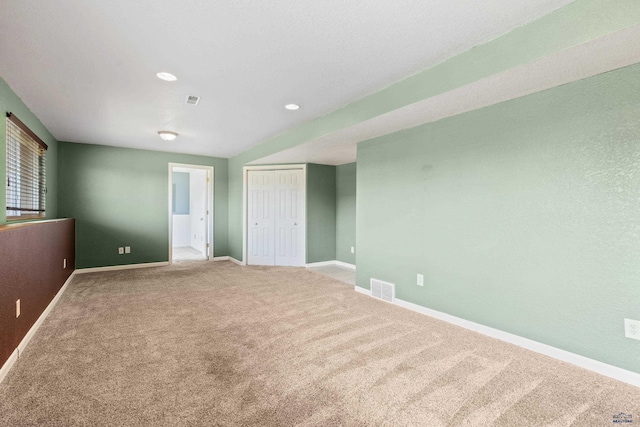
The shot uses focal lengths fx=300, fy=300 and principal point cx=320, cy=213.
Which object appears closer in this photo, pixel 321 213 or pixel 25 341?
pixel 25 341

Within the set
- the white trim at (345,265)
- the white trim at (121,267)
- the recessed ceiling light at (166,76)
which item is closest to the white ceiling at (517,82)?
the recessed ceiling light at (166,76)

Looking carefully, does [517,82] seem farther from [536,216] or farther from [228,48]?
[228,48]

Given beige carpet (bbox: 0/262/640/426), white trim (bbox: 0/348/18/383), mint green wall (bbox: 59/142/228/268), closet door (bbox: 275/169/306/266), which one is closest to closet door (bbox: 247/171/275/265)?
closet door (bbox: 275/169/306/266)

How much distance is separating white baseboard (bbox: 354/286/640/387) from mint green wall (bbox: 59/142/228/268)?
5.19 m

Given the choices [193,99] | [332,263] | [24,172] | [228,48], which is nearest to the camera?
[228,48]

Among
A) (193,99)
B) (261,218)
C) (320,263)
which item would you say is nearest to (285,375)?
(193,99)

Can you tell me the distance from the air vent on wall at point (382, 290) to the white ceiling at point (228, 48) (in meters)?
2.23

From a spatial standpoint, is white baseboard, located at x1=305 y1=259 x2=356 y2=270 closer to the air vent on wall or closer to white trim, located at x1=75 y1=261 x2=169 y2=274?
the air vent on wall

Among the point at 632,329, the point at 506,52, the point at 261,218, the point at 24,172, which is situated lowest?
the point at 632,329

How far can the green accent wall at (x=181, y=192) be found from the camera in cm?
890

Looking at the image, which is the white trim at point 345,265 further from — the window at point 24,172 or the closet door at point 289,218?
the window at point 24,172

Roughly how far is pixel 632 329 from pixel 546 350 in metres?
0.56

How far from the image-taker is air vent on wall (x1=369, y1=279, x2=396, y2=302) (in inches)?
145

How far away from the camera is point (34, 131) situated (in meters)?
3.73
